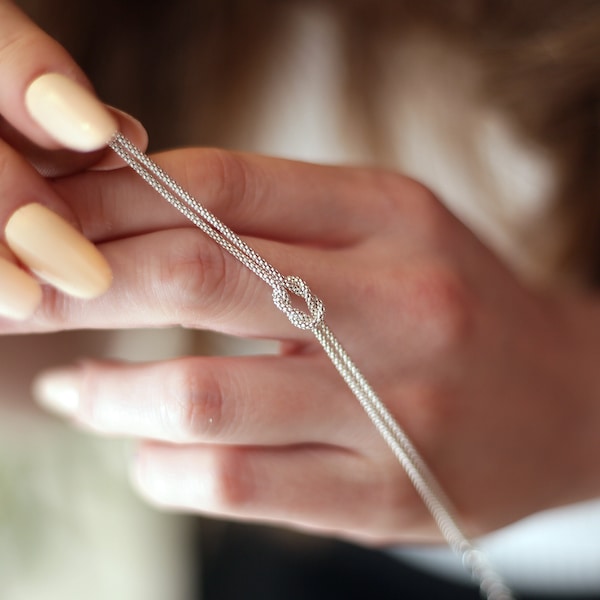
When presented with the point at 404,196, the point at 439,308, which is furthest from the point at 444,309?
the point at 404,196

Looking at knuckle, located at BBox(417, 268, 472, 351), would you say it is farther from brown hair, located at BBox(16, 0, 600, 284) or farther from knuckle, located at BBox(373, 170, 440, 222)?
brown hair, located at BBox(16, 0, 600, 284)

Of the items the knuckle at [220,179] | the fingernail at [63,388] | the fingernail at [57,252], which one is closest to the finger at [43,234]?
the fingernail at [57,252]

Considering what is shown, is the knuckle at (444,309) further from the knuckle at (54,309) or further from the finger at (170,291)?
the knuckle at (54,309)

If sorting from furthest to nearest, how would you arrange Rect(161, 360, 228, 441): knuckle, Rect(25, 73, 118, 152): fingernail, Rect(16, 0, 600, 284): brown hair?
Rect(16, 0, 600, 284): brown hair, Rect(161, 360, 228, 441): knuckle, Rect(25, 73, 118, 152): fingernail

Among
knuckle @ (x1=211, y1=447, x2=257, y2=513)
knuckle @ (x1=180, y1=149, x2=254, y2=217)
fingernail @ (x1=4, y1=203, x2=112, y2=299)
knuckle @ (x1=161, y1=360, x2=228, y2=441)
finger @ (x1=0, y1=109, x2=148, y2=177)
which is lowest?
knuckle @ (x1=211, y1=447, x2=257, y2=513)

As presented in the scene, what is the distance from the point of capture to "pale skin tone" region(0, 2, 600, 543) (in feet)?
1.67

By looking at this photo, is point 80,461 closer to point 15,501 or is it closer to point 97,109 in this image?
point 15,501

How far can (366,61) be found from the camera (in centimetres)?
98

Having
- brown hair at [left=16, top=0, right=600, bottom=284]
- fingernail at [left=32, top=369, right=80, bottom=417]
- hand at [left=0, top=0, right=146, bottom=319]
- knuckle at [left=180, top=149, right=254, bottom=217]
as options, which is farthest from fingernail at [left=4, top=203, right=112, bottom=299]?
brown hair at [left=16, top=0, right=600, bottom=284]

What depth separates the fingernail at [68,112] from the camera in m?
0.44

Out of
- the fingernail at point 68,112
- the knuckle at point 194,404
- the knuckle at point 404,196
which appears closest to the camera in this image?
the fingernail at point 68,112

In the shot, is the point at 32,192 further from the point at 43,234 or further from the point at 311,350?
the point at 311,350

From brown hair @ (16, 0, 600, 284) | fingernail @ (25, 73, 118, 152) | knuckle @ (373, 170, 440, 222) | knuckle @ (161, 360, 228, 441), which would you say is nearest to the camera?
fingernail @ (25, 73, 118, 152)

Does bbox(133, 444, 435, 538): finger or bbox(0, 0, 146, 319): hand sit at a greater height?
bbox(0, 0, 146, 319): hand
